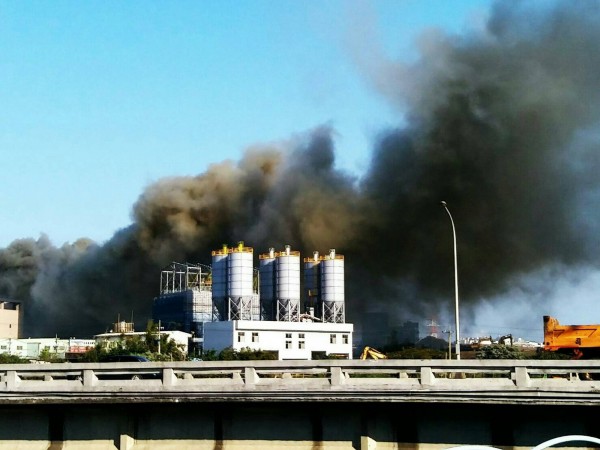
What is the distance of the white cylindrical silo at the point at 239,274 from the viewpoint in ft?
405

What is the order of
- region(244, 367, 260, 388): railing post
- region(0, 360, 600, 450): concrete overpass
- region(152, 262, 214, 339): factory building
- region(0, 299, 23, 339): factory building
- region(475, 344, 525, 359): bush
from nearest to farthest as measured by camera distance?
region(0, 360, 600, 450): concrete overpass
region(244, 367, 260, 388): railing post
region(475, 344, 525, 359): bush
region(152, 262, 214, 339): factory building
region(0, 299, 23, 339): factory building

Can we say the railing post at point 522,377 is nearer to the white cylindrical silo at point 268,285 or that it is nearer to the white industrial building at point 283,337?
the white industrial building at point 283,337

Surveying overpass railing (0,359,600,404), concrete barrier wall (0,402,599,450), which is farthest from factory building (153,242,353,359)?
overpass railing (0,359,600,404)

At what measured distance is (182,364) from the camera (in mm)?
22328

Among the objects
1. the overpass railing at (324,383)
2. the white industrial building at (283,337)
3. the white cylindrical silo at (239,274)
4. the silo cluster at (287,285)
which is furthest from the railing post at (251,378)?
the silo cluster at (287,285)

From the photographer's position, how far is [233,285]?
405 feet

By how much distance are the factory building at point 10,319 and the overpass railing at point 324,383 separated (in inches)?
6055

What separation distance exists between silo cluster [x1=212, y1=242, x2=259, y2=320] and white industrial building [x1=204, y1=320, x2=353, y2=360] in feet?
20.8

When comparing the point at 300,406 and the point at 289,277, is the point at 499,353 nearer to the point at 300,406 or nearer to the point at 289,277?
the point at 300,406

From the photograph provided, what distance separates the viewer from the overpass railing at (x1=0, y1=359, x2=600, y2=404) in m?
19.2

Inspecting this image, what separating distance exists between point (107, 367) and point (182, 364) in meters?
2.28

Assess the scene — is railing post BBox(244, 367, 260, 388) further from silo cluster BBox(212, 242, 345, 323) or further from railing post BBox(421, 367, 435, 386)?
silo cluster BBox(212, 242, 345, 323)

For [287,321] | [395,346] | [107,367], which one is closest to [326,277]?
[287,321]

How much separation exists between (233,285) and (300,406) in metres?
103
